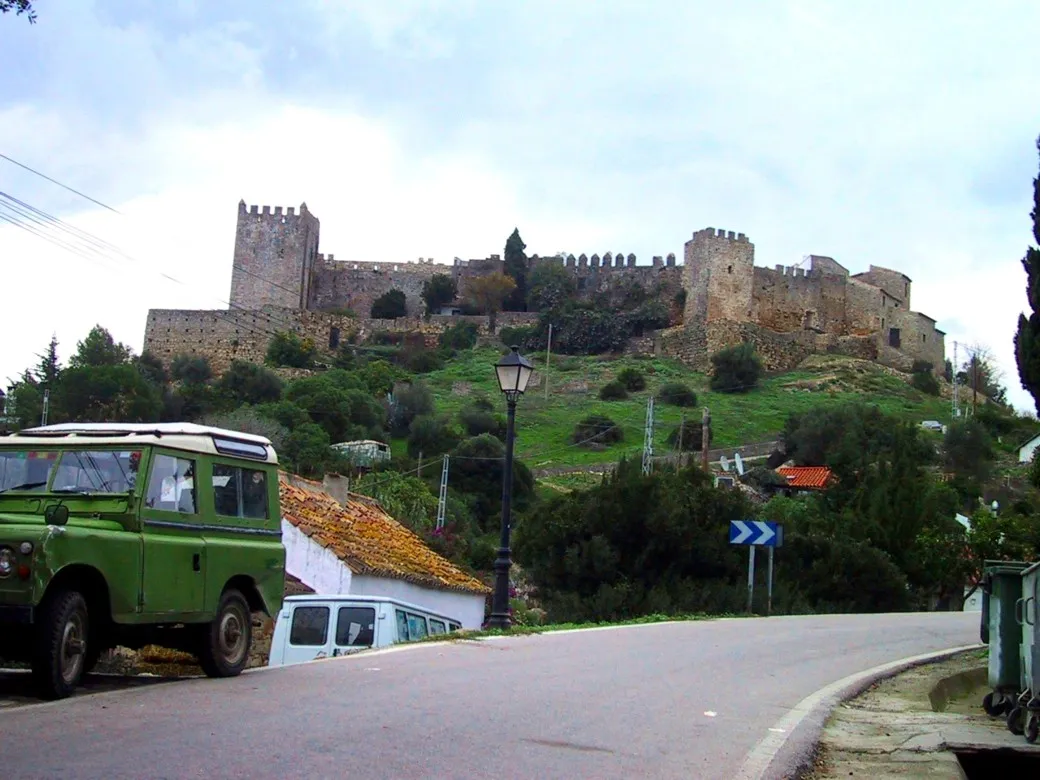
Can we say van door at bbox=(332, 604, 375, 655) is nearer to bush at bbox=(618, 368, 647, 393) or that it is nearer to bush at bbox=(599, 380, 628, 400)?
bush at bbox=(599, 380, 628, 400)

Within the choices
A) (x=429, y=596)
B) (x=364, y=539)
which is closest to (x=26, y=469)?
(x=429, y=596)

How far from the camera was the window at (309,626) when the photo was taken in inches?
587

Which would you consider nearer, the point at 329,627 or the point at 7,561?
the point at 7,561

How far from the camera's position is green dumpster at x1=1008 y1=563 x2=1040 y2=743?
843 centimetres

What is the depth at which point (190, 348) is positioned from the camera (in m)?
79.5

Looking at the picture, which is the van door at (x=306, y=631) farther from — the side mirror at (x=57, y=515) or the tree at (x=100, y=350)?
the tree at (x=100, y=350)

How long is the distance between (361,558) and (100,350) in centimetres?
4886

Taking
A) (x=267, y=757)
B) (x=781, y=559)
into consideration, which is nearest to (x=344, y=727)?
(x=267, y=757)

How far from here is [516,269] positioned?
302ft

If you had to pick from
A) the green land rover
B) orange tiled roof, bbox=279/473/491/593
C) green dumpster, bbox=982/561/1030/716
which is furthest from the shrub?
the green land rover

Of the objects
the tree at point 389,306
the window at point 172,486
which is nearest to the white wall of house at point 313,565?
the window at point 172,486

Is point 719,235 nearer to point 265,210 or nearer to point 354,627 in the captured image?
point 265,210

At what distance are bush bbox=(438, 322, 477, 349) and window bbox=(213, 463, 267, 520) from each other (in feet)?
233

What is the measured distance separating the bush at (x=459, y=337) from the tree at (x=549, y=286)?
18.5ft
